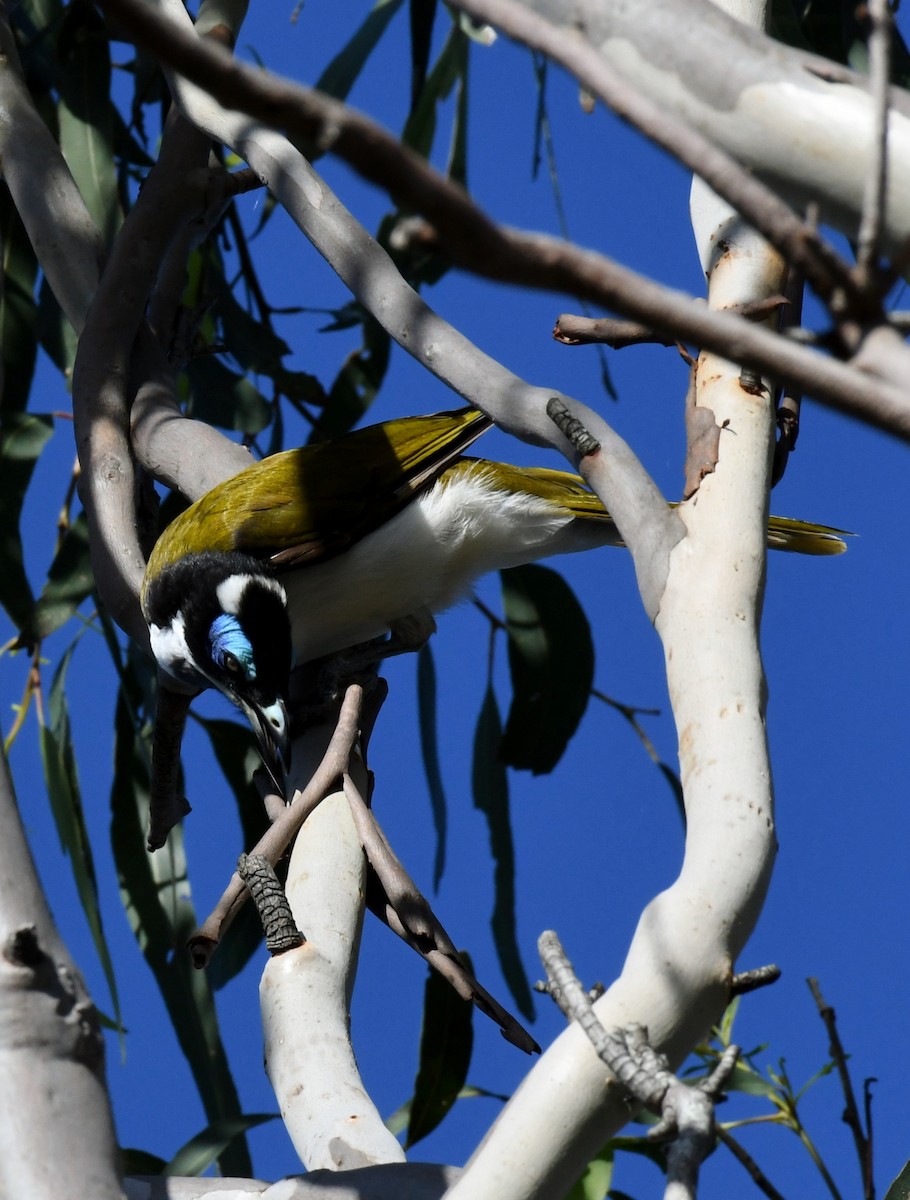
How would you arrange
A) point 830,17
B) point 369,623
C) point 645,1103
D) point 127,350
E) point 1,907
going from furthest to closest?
point 830,17
point 369,623
point 127,350
point 1,907
point 645,1103

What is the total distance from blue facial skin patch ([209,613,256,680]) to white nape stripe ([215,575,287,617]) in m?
0.03

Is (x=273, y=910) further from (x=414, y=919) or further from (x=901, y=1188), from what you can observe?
(x=901, y=1188)

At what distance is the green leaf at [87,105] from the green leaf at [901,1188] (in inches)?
77.4

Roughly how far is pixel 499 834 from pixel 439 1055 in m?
0.58

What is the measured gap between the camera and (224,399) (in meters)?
2.62

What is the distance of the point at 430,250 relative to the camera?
503 millimetres

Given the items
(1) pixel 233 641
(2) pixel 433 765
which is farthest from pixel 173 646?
(2) pixel 433 765

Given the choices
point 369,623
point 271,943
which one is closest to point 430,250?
point 271,943

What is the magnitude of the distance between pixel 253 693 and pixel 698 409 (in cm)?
98

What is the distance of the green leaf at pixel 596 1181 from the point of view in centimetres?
177

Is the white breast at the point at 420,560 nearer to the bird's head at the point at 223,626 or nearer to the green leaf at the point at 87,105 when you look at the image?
the bird's head at the point at 223,626

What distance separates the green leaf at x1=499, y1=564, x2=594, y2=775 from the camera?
2.54 metres

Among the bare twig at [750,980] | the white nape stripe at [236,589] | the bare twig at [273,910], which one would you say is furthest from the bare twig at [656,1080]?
the white nape stripe at [236,589]

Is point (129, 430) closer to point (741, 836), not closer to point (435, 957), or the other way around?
point (435, 957)
